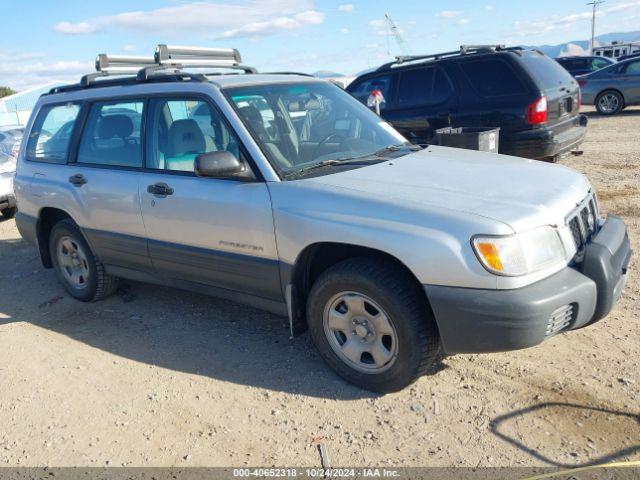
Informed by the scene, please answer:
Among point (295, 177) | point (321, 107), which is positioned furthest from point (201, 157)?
point (321, 107)

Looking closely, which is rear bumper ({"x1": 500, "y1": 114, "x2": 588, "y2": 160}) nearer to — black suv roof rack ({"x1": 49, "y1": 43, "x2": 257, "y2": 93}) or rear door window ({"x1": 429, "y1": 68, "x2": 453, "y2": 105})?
rear door window ({"x1": 429, "y1": 68, "x2": 453, "y2": 105})

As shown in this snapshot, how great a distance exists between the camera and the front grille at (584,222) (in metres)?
3.31

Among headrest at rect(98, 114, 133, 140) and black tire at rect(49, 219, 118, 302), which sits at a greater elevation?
headrest at rect(98, 114, 133, 140)

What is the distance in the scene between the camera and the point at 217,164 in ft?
11.8

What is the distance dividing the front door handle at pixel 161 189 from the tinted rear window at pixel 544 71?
219 inches

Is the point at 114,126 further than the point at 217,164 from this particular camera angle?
Yes

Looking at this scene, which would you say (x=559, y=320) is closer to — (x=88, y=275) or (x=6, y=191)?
(x=88, y=275)

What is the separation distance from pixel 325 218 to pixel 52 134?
325 centimetres

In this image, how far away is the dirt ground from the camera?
9.96 feet

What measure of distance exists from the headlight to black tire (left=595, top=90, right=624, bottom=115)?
1568cm

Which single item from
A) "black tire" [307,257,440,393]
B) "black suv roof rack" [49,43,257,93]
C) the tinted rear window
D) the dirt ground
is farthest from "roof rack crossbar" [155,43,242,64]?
the tinted rear window

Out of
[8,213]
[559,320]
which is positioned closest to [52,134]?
[559,320]

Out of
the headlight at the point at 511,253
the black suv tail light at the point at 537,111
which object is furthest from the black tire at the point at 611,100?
the headlight at the point at 511,253

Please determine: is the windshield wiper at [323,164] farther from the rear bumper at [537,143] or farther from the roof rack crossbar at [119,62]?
the rear bumper at [537,143]
